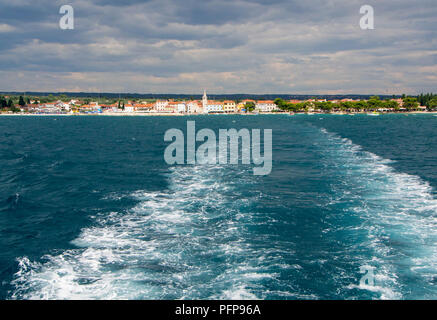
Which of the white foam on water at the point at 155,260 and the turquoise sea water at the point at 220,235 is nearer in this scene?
the white foam on water at the point at 155,260

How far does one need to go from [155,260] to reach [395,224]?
46.1 feet

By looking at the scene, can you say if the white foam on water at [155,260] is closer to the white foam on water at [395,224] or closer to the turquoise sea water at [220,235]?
the turquoise sea water at [220,235]

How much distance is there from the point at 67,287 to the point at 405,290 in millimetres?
13346

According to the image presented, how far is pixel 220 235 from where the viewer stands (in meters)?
19.6

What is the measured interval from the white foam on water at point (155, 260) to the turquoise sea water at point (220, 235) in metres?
0.06

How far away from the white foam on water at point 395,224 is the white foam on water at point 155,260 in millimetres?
5415

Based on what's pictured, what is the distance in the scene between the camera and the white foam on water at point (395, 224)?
14.1 m

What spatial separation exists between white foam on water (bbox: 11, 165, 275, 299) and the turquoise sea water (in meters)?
0.06

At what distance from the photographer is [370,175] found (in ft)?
115

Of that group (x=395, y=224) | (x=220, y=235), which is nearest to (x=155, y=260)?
(x=220, y=235)

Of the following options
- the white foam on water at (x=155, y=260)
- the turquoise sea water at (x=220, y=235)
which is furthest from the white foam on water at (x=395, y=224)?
the white foam on water at (x=155, y=260)
